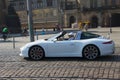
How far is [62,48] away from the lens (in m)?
15.1

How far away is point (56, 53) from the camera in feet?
50.1

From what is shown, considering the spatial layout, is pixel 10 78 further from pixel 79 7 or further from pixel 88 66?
pixel 79 7

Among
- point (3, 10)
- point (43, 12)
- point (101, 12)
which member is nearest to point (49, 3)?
point (43, 12)

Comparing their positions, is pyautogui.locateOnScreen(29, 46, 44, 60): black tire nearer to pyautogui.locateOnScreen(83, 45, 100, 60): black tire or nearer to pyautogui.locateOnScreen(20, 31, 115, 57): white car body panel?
pyautogui.locateOnScreen(20, 31, 115, 57): white car body panel

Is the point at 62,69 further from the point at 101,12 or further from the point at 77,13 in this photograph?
the point at 77,13

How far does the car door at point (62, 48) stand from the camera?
1501 centimetres

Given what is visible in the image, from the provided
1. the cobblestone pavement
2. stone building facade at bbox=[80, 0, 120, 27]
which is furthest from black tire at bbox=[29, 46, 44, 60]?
stone building facade at bbox=[80, 0, 120, 27]

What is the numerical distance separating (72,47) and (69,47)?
134 mm

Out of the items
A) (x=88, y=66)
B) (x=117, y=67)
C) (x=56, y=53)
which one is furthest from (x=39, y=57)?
(x=117, y=67)

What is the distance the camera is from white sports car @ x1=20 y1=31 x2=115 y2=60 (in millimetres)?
14703

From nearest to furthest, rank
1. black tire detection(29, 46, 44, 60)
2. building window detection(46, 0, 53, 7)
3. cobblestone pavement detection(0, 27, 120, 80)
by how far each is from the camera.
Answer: cobblestone pavement detection(0, 27, 120, 80) < black tire detection(29, 46, 44, 60) < building window detection(46, 0, 53, 7)

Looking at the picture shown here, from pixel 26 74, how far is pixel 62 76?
1.33 metres

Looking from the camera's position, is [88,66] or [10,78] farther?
[88,66]

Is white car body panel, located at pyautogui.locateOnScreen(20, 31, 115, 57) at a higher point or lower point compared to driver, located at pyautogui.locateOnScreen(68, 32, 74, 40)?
lower
